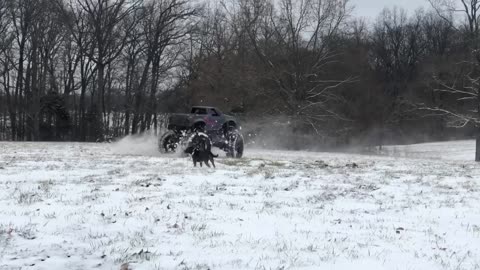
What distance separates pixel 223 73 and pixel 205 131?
2562 cm

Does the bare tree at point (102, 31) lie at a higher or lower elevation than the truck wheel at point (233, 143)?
higher

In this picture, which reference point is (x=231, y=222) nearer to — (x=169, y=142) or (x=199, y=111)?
(x=169, y=142)

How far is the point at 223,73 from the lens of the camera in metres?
45.5

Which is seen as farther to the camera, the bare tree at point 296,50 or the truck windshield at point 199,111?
the bare tree at point 296,50

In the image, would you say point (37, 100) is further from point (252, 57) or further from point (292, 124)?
point (292, 124)

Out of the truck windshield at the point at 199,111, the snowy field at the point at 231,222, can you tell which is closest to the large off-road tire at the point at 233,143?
the truck windshield at the point at 199,111

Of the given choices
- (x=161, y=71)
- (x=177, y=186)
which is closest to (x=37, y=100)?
(x=161, y=71)

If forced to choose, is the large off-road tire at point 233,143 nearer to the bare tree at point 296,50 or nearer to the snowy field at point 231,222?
the snowy field at point 231,222

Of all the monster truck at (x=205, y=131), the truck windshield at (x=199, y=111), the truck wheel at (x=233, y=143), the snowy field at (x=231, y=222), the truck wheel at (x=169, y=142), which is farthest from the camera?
the truck windshield at (x=199, y=111)

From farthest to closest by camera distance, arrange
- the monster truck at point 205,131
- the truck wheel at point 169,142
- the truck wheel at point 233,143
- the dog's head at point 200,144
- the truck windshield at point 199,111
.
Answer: the truck windshield at point 199,111
the truck wheel at point 169,142
the truck wheel at point 233,143
the monster truck at point 205,131
the dog's head at point 200,144

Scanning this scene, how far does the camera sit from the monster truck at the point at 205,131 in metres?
20.7

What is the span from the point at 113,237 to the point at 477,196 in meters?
7.77

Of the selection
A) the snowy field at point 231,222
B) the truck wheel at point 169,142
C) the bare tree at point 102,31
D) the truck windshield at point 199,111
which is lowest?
the snowy field at point 231,222

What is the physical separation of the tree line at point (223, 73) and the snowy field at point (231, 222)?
24.6m
